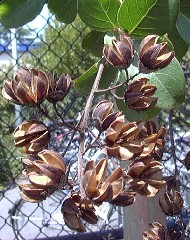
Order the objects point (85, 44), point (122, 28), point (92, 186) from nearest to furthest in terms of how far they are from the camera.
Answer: point (92, 186) < point (122, 28) < point (85, 44)

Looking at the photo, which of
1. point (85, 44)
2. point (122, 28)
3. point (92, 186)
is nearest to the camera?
point (92, 186)

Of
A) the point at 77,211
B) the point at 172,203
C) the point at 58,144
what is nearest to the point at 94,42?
the point at 172,203

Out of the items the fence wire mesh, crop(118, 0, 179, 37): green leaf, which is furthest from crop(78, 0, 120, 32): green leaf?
the fence wire mesh

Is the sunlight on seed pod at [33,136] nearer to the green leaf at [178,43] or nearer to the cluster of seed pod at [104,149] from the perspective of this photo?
the cluster of seed pod at [104,149]

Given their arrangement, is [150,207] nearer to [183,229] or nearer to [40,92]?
[183,229]

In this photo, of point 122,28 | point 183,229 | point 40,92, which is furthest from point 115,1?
point 183,229

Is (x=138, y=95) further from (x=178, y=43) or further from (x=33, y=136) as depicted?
(x=178, y=43)

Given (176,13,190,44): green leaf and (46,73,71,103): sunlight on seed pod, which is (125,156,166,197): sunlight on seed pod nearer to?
(46,73,71,103): sunlight on seed pod
